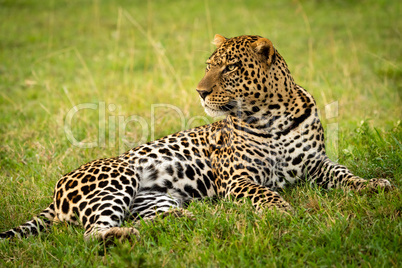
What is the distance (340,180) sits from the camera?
523cm

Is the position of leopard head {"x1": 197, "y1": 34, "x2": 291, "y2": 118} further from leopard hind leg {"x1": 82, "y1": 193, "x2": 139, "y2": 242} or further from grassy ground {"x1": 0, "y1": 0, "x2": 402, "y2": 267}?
leopard hind leg {"x1": 82, "y1": 193, "x2": 139, "y2": 242}

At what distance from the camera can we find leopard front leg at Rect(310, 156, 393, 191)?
484 centimetres

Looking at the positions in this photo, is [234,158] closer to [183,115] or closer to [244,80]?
[244,80]

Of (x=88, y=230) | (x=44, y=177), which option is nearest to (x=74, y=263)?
(x=88, y=230)

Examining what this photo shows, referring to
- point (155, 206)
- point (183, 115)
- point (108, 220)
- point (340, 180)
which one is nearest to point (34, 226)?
point (108, 220)

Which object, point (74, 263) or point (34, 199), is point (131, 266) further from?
point (34, 199)

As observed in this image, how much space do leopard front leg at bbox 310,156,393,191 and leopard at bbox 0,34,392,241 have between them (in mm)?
11

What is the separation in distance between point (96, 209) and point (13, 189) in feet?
5.81

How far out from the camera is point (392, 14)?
50.5 ft

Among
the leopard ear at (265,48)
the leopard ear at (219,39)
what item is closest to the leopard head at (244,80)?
the leopard ear at (265,48)

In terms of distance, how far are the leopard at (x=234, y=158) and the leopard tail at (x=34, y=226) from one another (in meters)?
0.01

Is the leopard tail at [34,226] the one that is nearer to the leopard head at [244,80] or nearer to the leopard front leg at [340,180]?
the leopard head at [244,80]

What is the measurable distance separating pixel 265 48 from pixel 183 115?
3478 mm

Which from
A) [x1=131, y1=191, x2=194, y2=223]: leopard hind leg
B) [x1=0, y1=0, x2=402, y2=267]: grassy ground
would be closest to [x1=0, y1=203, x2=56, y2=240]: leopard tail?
[x1=0, y1=0, x2=402, y2=267]: grassy ground
